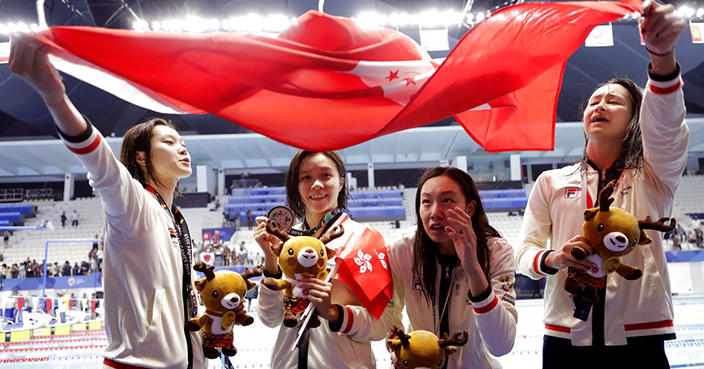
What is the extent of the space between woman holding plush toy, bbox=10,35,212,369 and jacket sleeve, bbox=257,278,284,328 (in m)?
0.31

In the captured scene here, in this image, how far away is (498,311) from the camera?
171 cm

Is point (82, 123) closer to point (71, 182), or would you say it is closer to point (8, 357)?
point (8, 357)

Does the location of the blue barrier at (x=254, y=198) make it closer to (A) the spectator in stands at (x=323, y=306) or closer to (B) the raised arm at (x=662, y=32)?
(A) the spectator in stands at (x=323, y=306)

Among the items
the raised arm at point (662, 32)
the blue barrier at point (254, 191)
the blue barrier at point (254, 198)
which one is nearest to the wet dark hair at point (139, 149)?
the raised arm at point (662, 32)

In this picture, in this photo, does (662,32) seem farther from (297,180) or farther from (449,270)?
(297,180)

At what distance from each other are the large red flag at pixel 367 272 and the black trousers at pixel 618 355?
2.55 ft

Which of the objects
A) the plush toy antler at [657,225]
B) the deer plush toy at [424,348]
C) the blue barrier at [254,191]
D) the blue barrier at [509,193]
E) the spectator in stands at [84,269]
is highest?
the blue barrier at [254,191]

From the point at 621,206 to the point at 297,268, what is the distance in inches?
53.5

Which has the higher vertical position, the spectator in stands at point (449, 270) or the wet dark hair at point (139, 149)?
the wet dark hair at point (139, 149)

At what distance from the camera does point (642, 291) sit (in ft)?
6.20

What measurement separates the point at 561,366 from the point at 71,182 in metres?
31.2

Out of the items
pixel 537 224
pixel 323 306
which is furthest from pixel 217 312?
pixel 537 224

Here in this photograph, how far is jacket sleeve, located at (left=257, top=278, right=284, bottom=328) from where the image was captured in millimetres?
2061

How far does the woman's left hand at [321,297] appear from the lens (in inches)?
71.7
